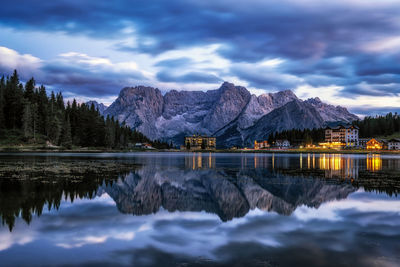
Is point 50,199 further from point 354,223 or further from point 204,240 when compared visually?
point 354,223

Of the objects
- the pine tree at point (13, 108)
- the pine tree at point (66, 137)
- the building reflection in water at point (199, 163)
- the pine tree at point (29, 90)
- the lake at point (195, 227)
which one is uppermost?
the pine tree at point (29, 90)

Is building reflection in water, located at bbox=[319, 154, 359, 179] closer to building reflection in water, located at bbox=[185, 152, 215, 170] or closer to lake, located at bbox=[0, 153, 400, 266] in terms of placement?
lake, located at bbox=[0, 153, 400, 266]

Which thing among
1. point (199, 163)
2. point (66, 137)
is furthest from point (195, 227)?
point (66, 137)

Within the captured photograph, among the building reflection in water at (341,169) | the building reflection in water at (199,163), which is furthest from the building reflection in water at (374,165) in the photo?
the building reflection in water at (199,163)

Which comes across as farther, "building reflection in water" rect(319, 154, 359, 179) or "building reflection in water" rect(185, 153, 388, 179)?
"building reflection in water" rect(185, 153, 388, 179)

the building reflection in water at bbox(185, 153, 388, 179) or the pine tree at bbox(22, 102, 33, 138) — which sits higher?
the pine tree at bbox(22, 102, 33, 138)

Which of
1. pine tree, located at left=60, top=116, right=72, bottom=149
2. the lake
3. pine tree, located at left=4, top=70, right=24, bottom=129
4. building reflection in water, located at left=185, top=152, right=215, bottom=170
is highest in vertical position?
pine tree, located at left=4, top=70, right=24, bottom=129

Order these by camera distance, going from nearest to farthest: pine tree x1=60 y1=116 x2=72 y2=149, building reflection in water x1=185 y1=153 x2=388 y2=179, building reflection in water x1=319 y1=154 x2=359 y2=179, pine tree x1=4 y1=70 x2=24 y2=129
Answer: building reflection in water x1=319 y1=154 x2=359 y2=179, building reflection in water x1=185 y1=153 x2=388 y2=179, pine tree x1=4 y1=70 x2=24 y2=129, pine tree x1=60 y1=116 x2=72 y2=149

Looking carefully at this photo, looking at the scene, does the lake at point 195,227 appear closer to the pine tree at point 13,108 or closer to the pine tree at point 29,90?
the pine tree at point 13,108

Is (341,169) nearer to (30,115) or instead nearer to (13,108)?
(30,115)

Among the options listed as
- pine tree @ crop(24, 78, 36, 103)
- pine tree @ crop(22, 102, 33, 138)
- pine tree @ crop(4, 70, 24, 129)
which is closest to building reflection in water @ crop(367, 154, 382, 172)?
pine tree @ crop(22, 102, 33, 138)

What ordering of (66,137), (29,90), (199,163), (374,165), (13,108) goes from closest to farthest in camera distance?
(374,165) → (199,163) → (13,108) → (66,137) → (29,90)

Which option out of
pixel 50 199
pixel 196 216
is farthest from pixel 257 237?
pixel 50 199

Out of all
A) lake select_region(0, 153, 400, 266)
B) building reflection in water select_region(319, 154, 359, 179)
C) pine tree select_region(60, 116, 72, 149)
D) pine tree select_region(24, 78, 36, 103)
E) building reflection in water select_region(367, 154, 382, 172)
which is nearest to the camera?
lake select_region(0, 153, 400, 266)
